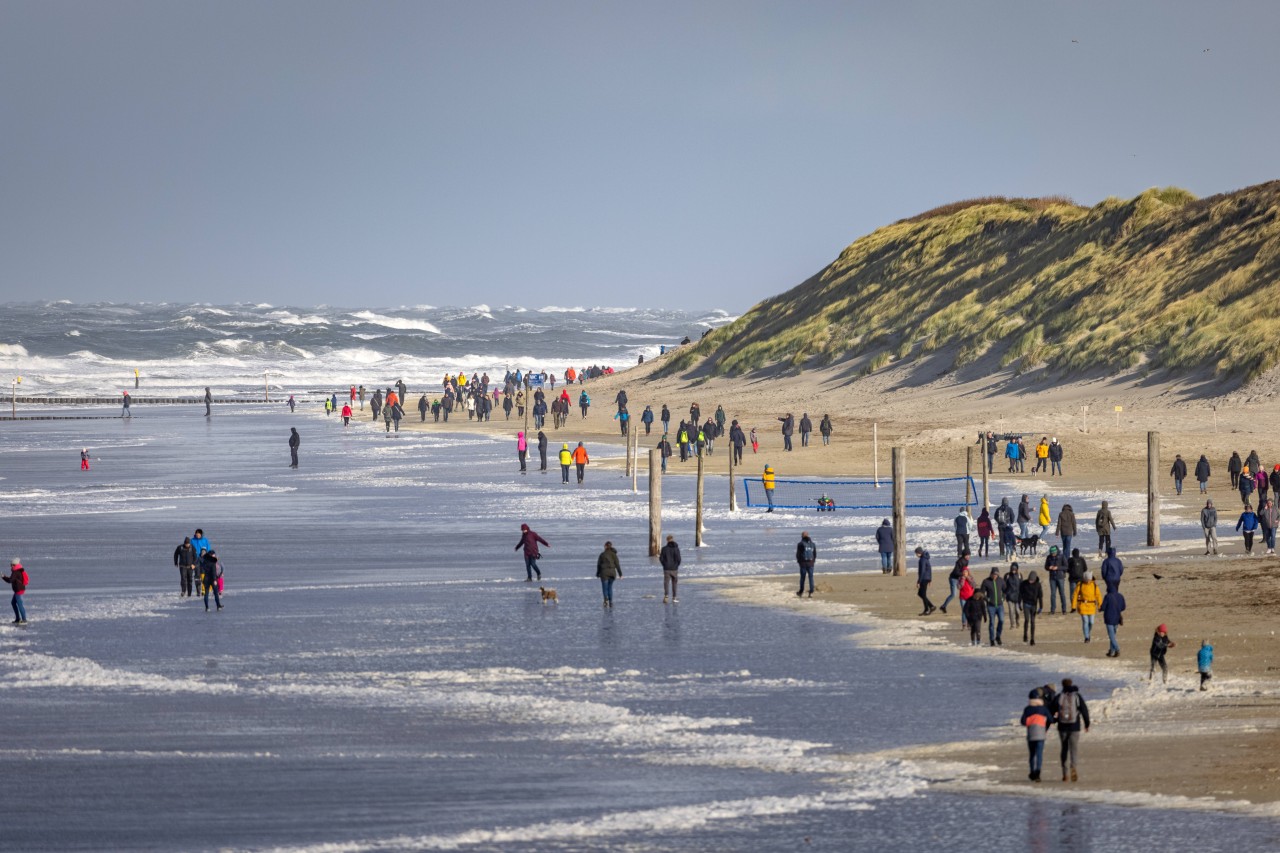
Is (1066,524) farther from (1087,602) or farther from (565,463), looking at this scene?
(565,463)

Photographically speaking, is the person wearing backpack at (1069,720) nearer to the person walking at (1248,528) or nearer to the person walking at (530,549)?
the person walking at (530,549)

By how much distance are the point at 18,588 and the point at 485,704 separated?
9.00 metres

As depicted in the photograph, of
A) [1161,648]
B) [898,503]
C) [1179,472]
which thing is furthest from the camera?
[1179,472]

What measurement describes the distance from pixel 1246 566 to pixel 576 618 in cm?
1117

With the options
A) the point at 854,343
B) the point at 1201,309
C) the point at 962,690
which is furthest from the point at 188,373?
the point at 962,690

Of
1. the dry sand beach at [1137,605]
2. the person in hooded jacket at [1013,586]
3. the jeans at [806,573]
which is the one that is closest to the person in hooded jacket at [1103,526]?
the dry sand beach at [1137,605]

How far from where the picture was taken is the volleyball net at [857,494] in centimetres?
4125

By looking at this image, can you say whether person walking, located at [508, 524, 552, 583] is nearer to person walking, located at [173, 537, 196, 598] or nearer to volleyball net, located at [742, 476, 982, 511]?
person walking, located at [173, 537, 196, 598]

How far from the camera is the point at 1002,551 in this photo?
3080 centimetres

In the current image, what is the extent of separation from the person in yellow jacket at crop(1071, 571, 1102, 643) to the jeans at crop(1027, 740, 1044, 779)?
6.59m

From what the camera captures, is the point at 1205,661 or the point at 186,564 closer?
the point at 1205,661

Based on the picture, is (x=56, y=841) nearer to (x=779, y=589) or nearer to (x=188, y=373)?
(x=779, y=589)

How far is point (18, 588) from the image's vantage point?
24656mm

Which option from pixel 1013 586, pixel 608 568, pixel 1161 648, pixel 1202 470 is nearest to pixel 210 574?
pixel 608 568
